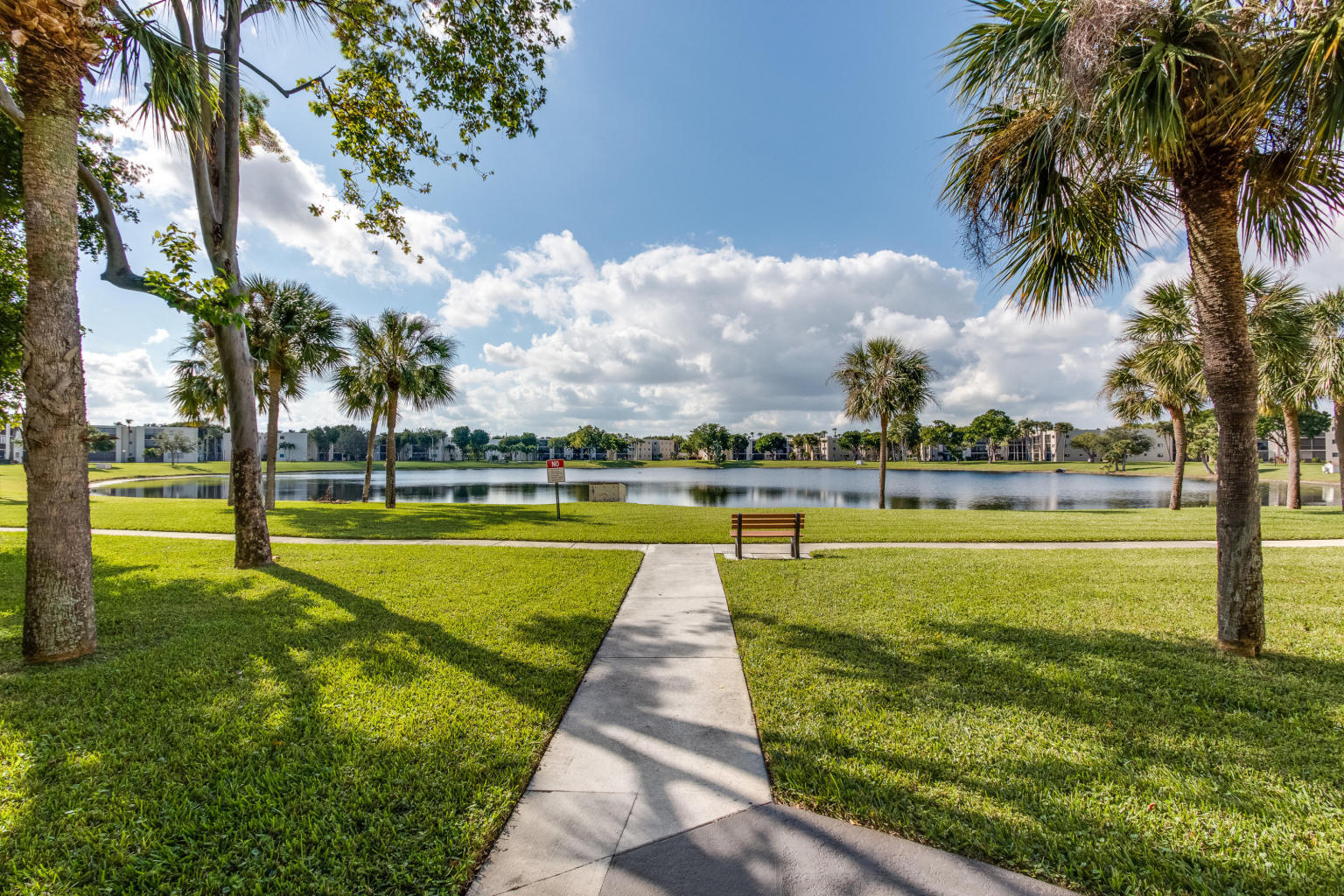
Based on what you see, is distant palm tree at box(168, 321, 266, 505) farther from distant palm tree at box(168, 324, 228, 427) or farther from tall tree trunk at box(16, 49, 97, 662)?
tall tree trunk at box(16, 49, 97, 662)

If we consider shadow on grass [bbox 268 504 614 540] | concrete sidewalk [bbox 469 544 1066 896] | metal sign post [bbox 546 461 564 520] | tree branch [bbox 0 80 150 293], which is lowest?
shadow on grass [bbox 268 504 614 540]

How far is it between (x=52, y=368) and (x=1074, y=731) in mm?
8193

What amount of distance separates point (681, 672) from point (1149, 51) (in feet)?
20.4

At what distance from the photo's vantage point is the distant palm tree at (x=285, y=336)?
1647cm

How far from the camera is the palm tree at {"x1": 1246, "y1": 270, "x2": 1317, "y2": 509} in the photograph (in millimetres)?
13828

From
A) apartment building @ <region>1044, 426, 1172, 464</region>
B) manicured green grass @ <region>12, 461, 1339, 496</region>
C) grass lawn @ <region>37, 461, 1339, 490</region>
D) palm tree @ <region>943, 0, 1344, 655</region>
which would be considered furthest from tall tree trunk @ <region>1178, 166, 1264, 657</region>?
apartment building @ <region>1044, 426, 1172, 464</region>

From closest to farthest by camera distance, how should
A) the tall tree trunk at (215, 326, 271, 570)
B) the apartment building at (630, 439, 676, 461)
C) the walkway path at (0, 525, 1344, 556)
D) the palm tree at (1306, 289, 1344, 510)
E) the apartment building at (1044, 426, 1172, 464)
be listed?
the tall tree trunk at (215, 326, 271, 570) → the walkway path at (0, 525, 1344, 556) → the palm tree at (1306, 289, 1344, 510) → the apartment building at (1044, 426, 1172, 464) → the apartment building at (630, 439, 676, 461)

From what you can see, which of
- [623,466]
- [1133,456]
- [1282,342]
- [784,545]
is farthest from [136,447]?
[1133,456]

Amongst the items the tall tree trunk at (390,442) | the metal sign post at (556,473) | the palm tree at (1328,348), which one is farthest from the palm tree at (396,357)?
the palm tree at (1328,348)

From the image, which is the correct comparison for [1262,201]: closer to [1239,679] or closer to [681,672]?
[1239,679]

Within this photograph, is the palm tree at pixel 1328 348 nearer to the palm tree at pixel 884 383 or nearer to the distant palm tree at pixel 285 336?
the palm tree at pixel 884 383

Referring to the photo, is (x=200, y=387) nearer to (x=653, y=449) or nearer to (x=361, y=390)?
(x=361, y=390)

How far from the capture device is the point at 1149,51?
3.96 metres

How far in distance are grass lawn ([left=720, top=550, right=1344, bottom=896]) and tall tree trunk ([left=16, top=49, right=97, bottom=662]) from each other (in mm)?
5884
